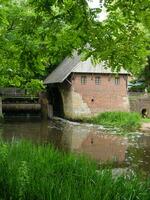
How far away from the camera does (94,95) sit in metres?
36.7

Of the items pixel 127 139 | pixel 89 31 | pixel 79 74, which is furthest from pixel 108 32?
pixel 79 74

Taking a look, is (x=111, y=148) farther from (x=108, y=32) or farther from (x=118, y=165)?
(x=108, y=32)

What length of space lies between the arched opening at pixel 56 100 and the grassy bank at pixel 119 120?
7035 mm

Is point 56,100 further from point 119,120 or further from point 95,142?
point 95,142

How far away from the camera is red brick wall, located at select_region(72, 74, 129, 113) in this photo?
119 feet

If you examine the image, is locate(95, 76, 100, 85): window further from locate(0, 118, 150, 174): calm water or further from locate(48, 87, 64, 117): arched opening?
locate(48, 87, 64, 117): arched opening

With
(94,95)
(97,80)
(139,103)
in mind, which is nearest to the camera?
(94,95)

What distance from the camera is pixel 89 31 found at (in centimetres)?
645

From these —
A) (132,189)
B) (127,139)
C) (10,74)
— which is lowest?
(127,139)

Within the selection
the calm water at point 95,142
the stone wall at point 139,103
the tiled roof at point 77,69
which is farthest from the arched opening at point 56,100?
the calm water at point 95,142

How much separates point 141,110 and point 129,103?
1500 mm

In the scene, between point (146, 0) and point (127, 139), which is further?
point (127, 139)

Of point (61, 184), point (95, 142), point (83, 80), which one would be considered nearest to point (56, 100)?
point (83, 80)

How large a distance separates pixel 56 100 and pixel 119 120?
11742 millimetres
